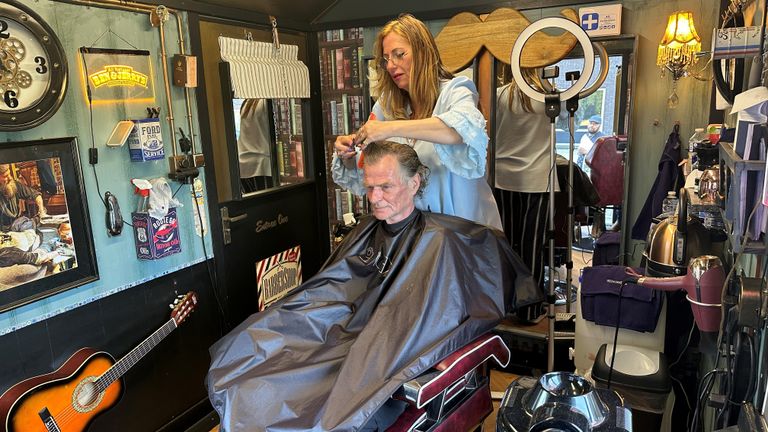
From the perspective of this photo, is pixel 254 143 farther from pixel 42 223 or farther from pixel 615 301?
pixel 615 301

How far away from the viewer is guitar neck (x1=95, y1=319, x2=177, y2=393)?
2.12 metres

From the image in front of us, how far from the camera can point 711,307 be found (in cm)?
129

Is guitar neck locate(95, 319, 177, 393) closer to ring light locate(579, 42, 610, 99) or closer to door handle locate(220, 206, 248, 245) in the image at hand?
door handle locate(220, 206, 248, 245)

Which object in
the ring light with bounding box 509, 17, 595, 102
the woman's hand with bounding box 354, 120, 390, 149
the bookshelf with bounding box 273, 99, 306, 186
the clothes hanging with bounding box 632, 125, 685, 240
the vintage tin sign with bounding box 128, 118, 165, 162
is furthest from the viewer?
the bookshelf with bounding box 273, 99, 306, 186

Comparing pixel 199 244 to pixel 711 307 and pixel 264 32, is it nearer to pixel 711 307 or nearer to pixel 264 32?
pixel 264 32

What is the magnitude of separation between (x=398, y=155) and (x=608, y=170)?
4.32 feet

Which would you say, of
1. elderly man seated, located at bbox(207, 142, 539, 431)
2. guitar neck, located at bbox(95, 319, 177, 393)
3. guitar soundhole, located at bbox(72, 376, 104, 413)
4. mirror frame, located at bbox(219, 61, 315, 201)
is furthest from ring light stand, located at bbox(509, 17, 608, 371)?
guitar soundhole, located at bbox(72, 376, 104, 413)

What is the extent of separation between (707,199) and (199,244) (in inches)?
82.9

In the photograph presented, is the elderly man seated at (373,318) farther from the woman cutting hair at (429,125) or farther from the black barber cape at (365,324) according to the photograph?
the woman cutting hair at (429,125)

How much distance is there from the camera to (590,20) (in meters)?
2.57

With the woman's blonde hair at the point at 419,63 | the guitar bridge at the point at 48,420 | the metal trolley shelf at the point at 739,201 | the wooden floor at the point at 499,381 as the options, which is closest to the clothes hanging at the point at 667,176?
the wooden floor at the point at 499,381

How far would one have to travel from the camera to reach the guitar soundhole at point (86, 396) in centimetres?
200

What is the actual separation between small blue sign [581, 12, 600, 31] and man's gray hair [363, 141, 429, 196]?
1.31m

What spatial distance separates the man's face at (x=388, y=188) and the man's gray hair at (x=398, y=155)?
0.01 m
